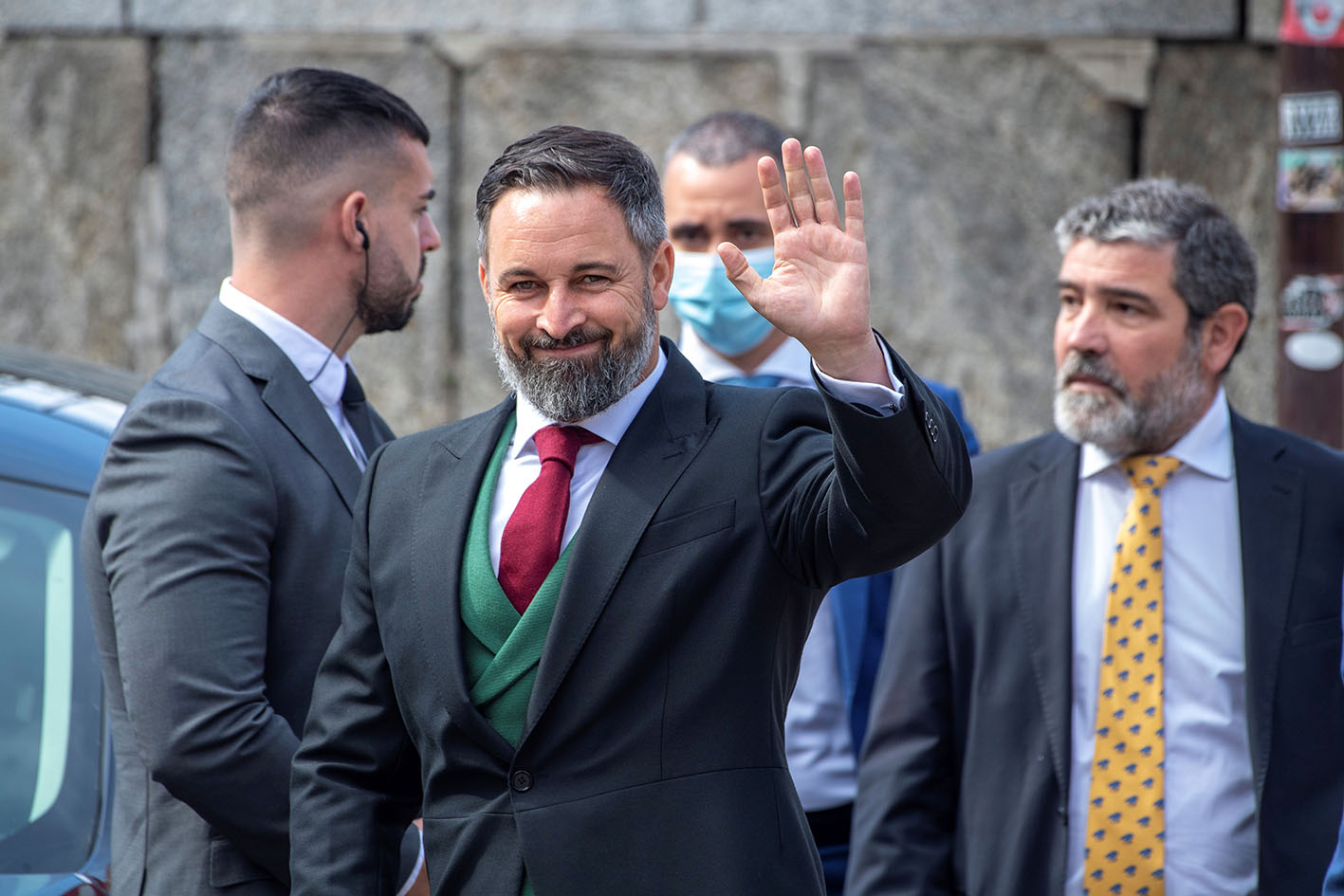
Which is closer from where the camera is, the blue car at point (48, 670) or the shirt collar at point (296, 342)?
the blue car at point (48, 670)

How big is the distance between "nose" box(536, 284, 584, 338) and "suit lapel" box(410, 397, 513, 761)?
0.23 m

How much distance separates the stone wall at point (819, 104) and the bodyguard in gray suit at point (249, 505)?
3.02 m

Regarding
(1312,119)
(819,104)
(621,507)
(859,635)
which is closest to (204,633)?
(621,507)

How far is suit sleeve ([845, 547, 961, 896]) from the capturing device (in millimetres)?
2951

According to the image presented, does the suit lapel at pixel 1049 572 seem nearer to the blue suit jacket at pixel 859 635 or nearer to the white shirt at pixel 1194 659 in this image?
the white shirt at pixel 1194 659

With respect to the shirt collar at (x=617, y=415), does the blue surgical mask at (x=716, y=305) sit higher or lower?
higher

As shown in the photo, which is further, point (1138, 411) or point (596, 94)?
point (596, 94)

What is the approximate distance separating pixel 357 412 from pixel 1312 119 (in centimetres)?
298

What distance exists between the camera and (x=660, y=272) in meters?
2.35

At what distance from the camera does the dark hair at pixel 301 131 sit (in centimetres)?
297

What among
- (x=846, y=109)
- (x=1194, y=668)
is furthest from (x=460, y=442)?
(x=846, y=109)

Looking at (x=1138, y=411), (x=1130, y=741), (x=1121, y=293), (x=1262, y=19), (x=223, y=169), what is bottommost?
(x=1130, y=741)

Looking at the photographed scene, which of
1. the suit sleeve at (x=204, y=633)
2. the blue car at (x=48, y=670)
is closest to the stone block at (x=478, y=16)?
the blue car at (x=48, y=670)

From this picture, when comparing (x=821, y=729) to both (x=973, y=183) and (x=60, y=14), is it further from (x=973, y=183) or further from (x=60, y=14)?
(x=60, y=14)
